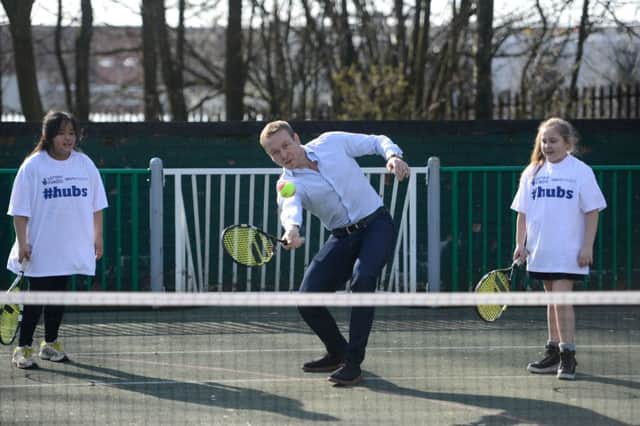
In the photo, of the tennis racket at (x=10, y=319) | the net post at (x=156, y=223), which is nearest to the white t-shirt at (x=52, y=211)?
the tennis racket at (x=10, y=319)

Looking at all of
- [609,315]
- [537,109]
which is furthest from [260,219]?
[537,109]

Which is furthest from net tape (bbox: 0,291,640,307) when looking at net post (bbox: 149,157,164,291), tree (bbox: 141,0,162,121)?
tree (bbox: 141,0,162,121)

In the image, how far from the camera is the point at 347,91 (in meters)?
20.7

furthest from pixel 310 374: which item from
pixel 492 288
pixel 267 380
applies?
pixel 492 288

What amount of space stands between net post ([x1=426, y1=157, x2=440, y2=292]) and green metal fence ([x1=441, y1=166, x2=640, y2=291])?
0.64 m

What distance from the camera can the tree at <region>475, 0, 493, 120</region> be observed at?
56.7ft

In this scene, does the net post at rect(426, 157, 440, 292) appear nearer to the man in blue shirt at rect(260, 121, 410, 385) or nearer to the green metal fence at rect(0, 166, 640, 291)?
the green metal fence at rect(0, 166, 640, 291)

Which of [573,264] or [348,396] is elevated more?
[573,264]

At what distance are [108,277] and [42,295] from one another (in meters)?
6.20

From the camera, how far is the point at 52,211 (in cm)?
802

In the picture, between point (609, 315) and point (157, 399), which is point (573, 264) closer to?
point (157, 399)

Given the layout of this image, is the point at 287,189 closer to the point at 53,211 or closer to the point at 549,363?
the point at 53,211

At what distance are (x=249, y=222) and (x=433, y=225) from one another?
1984mm

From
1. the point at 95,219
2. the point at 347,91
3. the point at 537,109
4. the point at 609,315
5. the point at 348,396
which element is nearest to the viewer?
the point at 348,396
